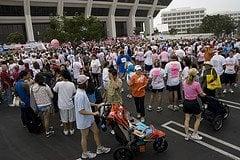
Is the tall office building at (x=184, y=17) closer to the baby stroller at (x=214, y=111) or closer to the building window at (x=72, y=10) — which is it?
the building window at (x=72, y=10)

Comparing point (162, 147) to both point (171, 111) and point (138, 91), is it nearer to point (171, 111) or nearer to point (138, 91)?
point (138, 91)

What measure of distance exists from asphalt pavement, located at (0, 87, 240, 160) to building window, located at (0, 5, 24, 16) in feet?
202

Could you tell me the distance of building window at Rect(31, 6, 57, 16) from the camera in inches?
2911

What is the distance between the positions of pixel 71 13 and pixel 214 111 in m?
71.7

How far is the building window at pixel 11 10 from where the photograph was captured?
229ft

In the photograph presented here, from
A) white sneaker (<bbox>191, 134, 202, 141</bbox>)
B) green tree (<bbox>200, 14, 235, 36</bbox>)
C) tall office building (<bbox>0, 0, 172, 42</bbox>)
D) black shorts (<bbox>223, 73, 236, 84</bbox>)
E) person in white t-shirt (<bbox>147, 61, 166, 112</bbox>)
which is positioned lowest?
white sneaker (<bbox>191, 134, 202, 141</bbox>)

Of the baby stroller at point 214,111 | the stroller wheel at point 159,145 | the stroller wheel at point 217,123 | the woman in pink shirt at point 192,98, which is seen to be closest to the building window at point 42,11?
the baby stroller at point 214,111

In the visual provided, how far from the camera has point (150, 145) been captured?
9.22 m

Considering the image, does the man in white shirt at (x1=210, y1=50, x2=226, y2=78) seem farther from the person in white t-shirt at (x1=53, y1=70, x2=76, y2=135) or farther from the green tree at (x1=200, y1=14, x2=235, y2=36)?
the green tree at (x1=200, y1=14, x2=235, y2=36)

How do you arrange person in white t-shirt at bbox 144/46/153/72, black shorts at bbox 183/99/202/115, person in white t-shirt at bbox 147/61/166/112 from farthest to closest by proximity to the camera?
person in white t-shirt at bbox 144/46/153/72
person in white t-shirt at bbox 147/61/166/112
black shorts at bbox 183/99/202/115

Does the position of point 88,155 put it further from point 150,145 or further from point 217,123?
point 217,123

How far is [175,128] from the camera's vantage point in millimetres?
10477

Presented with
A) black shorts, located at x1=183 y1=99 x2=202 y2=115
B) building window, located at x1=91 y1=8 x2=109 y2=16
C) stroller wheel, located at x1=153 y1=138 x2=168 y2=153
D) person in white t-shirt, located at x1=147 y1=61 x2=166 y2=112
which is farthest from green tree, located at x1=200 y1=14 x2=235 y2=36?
stroller wheel, located at x1=153 y1=138 x2=168 y2=153

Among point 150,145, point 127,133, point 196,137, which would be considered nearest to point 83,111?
point 127,133
